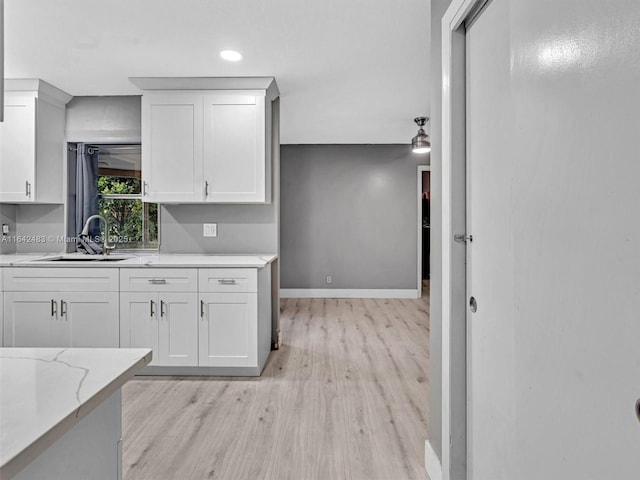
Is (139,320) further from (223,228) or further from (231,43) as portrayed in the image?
(231,43)

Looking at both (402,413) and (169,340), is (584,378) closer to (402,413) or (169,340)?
(402,413)

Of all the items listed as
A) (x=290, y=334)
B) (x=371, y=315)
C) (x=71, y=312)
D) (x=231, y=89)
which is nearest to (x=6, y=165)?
(x=71, y=312)

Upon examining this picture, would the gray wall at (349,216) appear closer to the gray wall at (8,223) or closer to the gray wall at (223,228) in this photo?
the gray wall at (223,228)

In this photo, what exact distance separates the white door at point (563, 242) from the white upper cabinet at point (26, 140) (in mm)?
3716

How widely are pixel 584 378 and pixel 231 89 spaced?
3.28 metres

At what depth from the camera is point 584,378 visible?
71 cm

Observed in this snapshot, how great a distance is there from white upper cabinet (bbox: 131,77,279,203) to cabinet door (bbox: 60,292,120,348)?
91cm

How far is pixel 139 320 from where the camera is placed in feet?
9.66

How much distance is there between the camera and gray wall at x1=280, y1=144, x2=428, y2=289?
6.05 m

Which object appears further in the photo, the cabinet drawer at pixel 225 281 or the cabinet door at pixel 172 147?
the cabinet door at pixel 172 147

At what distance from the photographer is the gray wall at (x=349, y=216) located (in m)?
6.05

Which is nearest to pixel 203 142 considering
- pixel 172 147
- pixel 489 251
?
pixel 172 147

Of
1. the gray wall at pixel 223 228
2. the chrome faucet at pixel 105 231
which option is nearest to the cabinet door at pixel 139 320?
the gray wall at pixel 223 228

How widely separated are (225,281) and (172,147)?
51.3 inches
